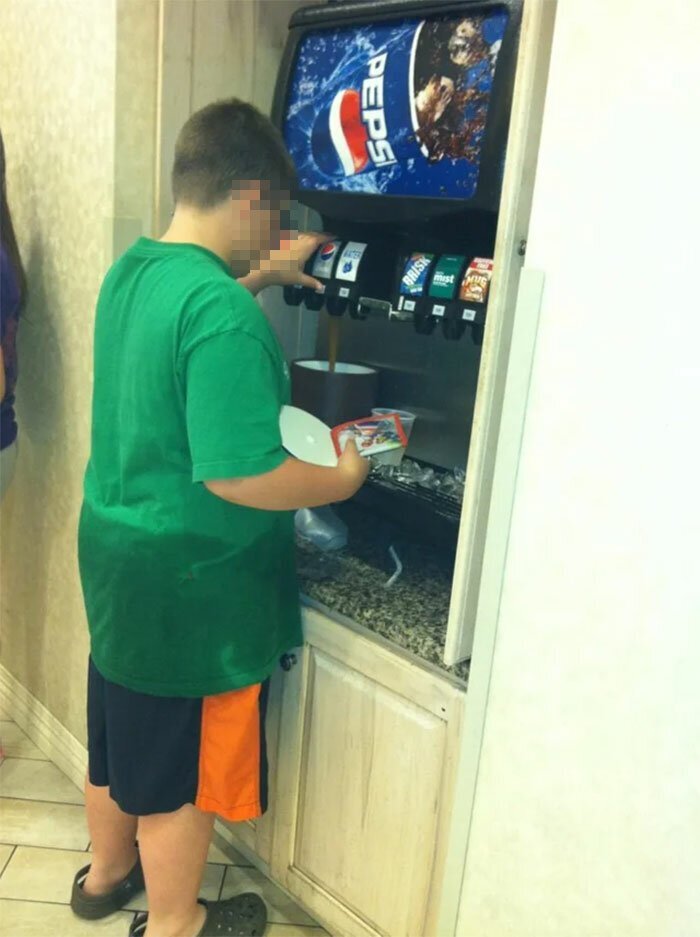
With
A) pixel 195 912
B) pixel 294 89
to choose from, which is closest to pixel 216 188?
pixel 294 89

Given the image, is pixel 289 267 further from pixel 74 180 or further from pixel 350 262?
→ pixel 74 180

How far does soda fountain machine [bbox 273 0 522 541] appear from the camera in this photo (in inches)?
48.2

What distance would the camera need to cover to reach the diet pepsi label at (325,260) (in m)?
1.41

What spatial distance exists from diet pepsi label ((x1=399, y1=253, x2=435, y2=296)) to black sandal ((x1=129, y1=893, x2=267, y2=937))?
117 centimetres

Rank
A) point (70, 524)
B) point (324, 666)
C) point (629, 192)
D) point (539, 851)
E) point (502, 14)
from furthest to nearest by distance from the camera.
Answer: point (70, 524)
point (324, 666)
point (502, 14)
point (539, 851)
point (629, 192)

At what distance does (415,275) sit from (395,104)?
29 cm

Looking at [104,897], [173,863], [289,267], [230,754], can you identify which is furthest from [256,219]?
[104,897]

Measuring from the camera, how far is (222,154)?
1146mm

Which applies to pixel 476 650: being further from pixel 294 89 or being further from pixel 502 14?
pixel 294 89

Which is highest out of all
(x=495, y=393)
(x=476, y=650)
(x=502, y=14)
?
(x=502, y=14)

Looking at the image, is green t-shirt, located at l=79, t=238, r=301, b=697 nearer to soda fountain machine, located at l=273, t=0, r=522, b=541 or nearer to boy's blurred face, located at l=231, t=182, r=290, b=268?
boy's blurred face, located at l=231, t=182, r=290, b=268

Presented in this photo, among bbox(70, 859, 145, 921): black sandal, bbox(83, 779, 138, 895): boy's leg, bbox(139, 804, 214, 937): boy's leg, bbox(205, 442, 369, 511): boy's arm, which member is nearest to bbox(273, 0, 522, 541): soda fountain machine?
bbox(205, 442, 369, 511): boy's arm

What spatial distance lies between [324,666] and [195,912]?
1.68ft

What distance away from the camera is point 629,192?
871mm
